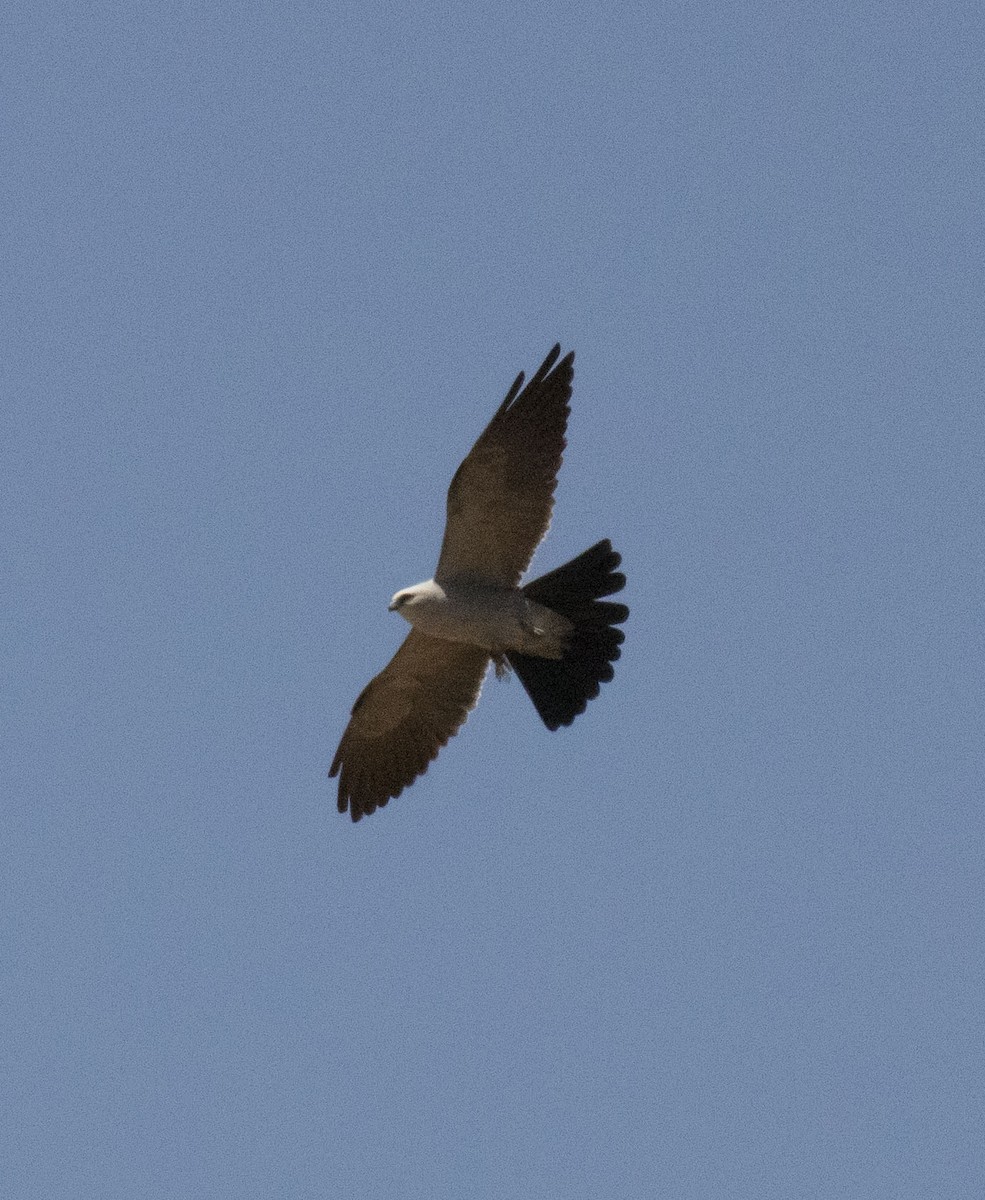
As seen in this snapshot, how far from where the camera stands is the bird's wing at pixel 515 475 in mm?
13070

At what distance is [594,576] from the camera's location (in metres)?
13.3

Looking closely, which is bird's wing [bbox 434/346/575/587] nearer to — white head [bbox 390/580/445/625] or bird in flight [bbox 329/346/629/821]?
bird in flight [bbox 329/346/629/821]

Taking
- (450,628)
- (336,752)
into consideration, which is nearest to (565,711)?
(450,628)

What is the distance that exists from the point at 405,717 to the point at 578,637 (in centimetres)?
183

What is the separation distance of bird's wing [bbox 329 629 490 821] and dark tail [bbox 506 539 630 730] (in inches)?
26.7

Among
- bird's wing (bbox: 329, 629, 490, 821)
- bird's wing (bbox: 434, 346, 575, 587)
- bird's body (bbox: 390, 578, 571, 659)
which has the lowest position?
bird's wing (bbox: 329, 629, 490, 821)

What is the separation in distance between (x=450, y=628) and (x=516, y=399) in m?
1.71

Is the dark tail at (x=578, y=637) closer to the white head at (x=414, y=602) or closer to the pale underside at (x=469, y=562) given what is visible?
the pale underside at (x=469, y=562)

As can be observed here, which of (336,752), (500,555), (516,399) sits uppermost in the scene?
Answer: (516,399)

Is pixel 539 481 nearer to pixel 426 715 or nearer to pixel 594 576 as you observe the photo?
pixel 594 576

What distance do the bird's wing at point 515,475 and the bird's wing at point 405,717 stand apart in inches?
40.9

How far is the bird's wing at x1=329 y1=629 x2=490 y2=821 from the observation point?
14.3 metres

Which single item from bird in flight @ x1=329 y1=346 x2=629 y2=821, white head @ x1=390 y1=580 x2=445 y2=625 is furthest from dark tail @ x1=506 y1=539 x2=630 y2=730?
white head @ x1=390 y1=580 x2=445 y2=625

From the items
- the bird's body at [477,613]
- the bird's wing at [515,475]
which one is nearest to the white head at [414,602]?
the bird's body at [477,613]
